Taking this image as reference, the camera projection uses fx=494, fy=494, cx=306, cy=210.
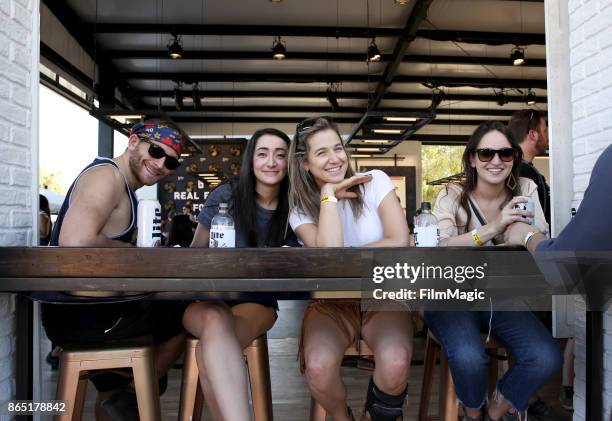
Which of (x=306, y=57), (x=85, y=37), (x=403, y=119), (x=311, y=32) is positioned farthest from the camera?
(x=306, y=57)

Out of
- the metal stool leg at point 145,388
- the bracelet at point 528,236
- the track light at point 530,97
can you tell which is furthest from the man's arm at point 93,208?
the track light at point 530,97

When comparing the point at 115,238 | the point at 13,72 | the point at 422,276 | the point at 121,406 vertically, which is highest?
the point at 13,72

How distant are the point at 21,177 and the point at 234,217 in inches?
31.8

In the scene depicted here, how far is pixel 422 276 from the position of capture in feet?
4.57

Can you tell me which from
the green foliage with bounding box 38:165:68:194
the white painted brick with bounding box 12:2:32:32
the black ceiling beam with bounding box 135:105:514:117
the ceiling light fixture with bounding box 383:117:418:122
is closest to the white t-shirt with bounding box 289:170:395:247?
the white painted brick with bounding box 12:2:32:32

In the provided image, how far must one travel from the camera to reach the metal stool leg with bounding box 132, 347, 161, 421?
63.6 inches

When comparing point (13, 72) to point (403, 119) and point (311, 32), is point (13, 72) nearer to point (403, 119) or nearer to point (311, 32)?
point (403, 119)

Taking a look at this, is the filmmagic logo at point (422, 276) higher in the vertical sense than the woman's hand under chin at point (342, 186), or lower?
lower

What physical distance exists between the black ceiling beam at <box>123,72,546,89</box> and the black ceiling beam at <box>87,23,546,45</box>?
1.78 metres

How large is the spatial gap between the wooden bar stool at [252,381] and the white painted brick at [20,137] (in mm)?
948

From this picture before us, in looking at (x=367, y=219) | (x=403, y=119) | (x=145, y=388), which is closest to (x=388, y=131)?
(x=403, y=119)

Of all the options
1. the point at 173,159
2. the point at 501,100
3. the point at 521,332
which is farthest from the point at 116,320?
the point at 501,100

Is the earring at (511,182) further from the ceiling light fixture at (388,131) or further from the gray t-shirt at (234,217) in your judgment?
the ceiling light fixture at (388,131)

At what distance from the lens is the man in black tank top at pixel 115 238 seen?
1675 millimetres
